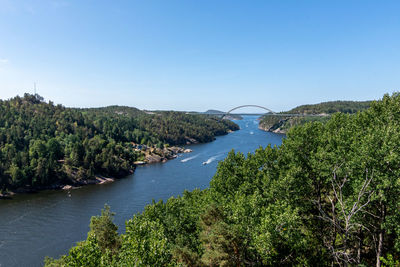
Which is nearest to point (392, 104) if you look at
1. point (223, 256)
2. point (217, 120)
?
point (223, 256)

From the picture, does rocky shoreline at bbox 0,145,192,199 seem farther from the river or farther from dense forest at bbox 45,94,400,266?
dense forest at bbox 45,94,400,266

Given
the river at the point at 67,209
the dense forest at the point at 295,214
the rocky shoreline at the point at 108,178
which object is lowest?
the river at the point at 67,209

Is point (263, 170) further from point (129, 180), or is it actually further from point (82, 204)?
point (129, 180)

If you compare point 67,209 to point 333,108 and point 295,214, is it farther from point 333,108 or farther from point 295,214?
point 333,108

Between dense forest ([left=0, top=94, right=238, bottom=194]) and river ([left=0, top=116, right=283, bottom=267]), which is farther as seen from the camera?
dense forest ([left=0, top=94, right=238, bottom=194])

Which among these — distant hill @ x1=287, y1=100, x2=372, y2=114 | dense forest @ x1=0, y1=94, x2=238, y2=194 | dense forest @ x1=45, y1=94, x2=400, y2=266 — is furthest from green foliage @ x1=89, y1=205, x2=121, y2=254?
distant hill @ x1=287, y1=100, x2=372, y2=114

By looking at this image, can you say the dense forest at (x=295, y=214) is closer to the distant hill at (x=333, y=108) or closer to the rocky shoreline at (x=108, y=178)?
the rocky shoreline at (x=108, y=178)

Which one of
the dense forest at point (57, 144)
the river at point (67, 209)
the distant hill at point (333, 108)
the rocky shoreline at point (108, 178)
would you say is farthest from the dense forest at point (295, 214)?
the distant hill at point (333, 108)
